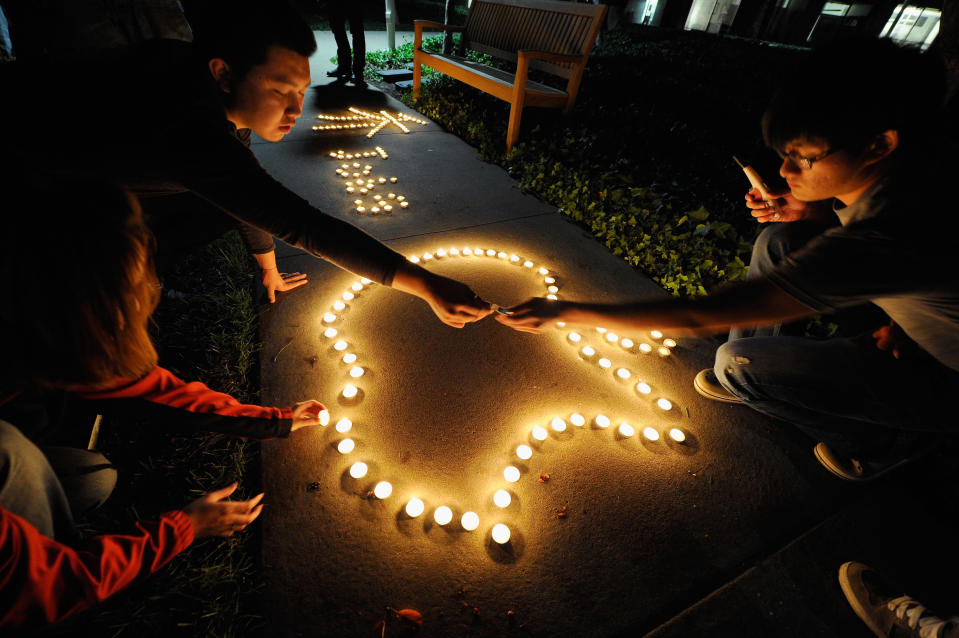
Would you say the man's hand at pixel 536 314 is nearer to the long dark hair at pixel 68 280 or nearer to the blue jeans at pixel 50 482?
the long dark hair at pixel 68 280

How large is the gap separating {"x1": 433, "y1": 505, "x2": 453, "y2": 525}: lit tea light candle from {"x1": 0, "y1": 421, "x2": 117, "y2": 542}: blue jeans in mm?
1253

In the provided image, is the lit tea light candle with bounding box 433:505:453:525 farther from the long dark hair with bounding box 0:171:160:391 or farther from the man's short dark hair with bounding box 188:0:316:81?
the man's short dark hair with bounding box 188:0:316:81

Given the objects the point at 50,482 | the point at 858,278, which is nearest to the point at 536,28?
the point at 858,278

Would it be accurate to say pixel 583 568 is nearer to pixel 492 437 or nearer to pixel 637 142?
pixel 492 437

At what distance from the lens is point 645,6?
22.2 meters

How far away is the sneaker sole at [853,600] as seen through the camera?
156 centimetres

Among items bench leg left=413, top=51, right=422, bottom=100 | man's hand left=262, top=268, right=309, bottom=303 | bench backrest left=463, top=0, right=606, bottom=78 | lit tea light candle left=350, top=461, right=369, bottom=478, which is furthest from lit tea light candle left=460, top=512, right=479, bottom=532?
bench leg left=413, top=51, right=422, bottom=100

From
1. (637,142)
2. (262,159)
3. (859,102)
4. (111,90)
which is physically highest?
(859,102)

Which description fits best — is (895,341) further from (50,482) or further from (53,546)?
(50,482)

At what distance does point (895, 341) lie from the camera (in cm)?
175

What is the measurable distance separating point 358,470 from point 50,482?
1037mm

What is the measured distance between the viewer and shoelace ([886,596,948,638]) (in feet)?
4.66

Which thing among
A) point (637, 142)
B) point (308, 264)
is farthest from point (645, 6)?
point (308, 264)

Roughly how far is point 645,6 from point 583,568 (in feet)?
93.7
